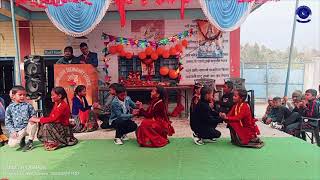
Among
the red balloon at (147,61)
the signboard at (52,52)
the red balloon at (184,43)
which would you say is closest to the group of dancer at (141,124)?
the red balloon at (147,61)

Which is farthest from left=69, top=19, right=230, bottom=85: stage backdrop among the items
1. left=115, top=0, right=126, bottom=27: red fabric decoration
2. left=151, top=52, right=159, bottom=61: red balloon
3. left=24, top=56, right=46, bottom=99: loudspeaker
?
left=115, top=0, right=126, bottom=27: red fabric decoration

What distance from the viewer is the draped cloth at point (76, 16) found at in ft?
25.2

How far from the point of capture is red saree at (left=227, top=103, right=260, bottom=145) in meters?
5.73

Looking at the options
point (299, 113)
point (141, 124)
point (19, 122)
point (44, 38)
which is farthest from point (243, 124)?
point (44, 38)

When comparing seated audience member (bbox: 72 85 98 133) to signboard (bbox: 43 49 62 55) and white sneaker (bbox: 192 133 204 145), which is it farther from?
signboard (bbox: 43 49 62 55)

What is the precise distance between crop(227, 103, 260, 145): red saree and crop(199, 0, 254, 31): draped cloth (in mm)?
Answer: 2620

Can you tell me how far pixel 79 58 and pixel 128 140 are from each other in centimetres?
418

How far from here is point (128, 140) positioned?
646cm

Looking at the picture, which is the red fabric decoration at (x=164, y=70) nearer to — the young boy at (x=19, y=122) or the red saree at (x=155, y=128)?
the red saree at (x=155, y=128)

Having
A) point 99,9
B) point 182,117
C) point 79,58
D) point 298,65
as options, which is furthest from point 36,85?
point 298,65

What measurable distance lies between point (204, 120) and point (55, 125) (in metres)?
2.59

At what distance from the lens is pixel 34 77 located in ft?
27.6

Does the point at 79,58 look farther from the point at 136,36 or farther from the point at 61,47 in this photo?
the point at 136,36

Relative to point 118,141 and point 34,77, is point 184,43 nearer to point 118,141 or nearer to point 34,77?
point 34,77
